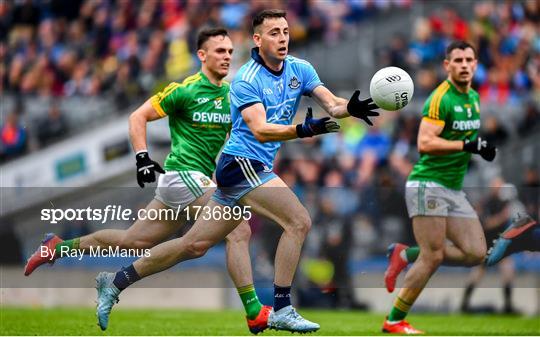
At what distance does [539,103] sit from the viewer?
20094 millimetres

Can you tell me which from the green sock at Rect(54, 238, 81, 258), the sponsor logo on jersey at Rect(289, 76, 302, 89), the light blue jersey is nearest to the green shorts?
the light blue jersey

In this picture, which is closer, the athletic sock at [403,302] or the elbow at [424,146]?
the elbow at [424,146]

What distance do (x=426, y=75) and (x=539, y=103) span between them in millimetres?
1763

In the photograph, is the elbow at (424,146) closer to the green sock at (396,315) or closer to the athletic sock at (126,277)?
the green sock at (396,315)

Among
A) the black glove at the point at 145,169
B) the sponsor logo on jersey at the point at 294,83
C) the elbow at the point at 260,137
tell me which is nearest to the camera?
the elbow at the point at 260,137

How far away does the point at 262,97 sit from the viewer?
10.9 m

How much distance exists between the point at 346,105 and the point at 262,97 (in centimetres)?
68

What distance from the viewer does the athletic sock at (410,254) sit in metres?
13.0

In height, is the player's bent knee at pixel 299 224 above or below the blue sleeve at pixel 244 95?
below

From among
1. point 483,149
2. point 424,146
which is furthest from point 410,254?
point 483,149

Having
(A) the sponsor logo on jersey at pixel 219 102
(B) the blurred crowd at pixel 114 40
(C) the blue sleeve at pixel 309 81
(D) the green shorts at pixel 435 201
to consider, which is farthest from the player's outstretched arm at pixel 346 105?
(B) the blurred crowd at pixel 114 40

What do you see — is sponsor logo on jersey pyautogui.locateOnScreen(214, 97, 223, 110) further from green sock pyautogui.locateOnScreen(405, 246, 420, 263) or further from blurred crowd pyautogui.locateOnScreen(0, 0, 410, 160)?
blurred crowd pyautogui.locateOnScreen(0, 0, 410, 160)

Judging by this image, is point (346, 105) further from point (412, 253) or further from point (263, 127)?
point (412, 253)

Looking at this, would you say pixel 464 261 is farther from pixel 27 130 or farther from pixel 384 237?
pixel 27 130
